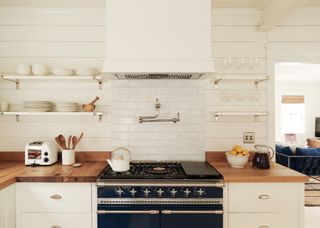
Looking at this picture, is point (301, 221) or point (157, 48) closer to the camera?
point (301, 221)

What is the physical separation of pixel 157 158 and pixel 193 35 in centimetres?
122

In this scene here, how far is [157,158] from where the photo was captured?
8.45 feet

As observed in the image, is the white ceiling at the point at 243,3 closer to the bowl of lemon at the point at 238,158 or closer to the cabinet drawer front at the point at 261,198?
→ the bowl of lemon at the point at 238,158

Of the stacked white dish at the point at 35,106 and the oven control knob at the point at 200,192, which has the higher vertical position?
the stacked white dish at the point at 35,106

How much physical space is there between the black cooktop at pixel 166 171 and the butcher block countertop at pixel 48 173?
121mm

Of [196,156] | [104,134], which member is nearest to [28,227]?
[104,134]

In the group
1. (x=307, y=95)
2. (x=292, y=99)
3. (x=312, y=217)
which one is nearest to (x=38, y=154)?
(x=312, y=217)

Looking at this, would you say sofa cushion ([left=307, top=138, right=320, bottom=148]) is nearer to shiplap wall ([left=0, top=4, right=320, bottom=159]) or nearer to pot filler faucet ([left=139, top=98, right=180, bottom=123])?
shiplap wall ([left=0, top=4, right=320, bottom=159])

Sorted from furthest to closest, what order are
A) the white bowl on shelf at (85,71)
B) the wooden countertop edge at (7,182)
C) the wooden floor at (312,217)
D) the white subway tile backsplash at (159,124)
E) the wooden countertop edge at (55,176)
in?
the wooden floor at (312,217) < the white subway tile backsplash at (159,124) < the white bowl on shelf at (85,71) < the wooden countertop edge at (55,176) < the wooden countertop edge at (7,182)

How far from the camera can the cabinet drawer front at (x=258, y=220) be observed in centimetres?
197

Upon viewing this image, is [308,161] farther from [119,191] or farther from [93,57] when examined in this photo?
[93,57]

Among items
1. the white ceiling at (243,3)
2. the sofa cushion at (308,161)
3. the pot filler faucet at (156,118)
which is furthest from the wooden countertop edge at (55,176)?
the sofa cushion at (308,161)

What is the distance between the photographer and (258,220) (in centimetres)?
197

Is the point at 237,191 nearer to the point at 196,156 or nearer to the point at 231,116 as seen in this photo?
the point at 196,156
